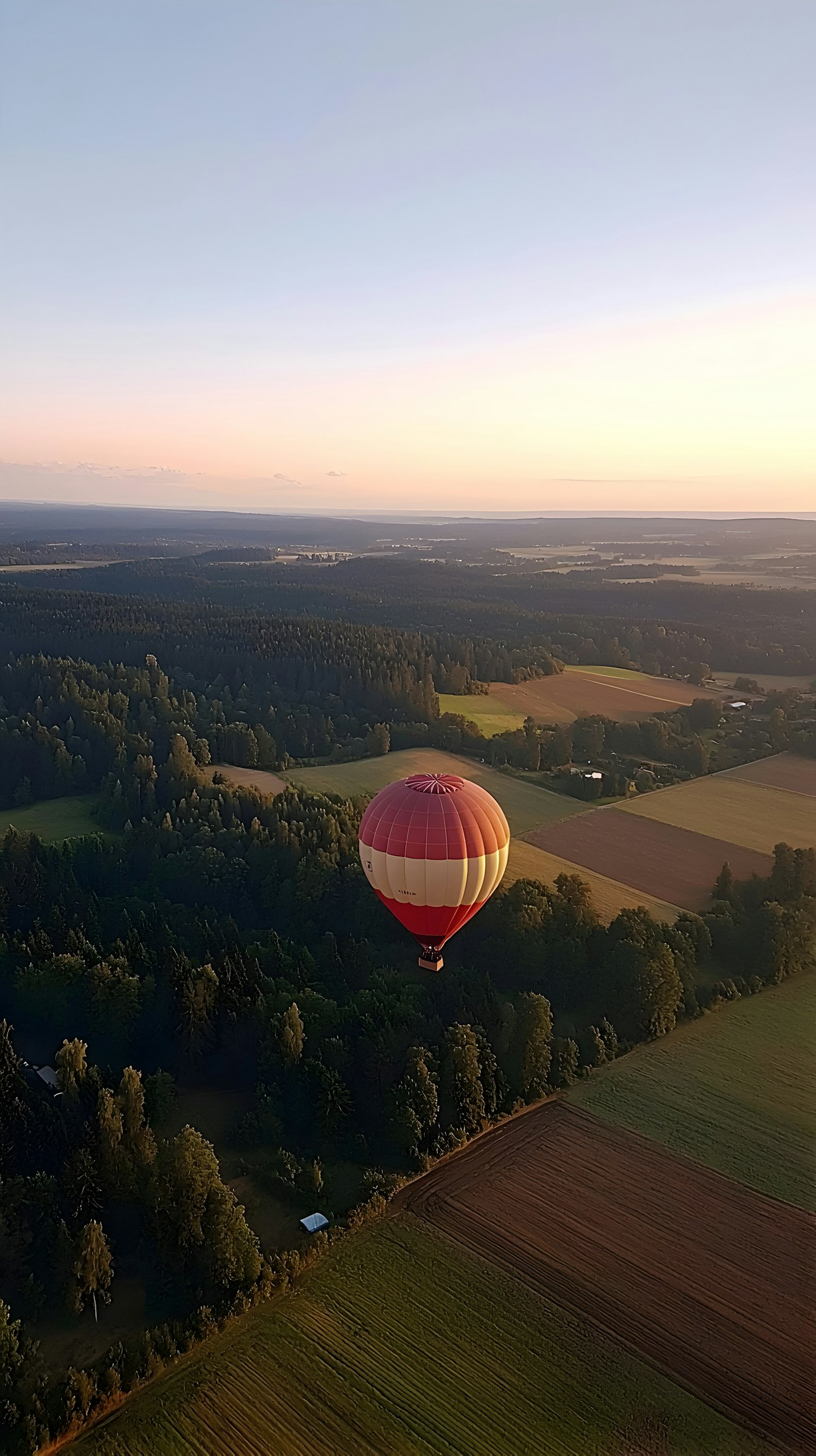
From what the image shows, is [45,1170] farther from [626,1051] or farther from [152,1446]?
[626,1051]

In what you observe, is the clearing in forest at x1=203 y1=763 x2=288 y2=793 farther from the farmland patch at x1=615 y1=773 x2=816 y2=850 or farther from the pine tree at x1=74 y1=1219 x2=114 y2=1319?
the pine tree at x1=74 y1=1219 x2=114 y2=1319

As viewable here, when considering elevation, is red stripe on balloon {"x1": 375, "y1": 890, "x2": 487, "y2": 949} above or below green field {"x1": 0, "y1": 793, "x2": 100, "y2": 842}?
above

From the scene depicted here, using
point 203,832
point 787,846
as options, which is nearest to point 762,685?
point 787,846

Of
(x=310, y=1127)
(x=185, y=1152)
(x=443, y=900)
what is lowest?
(x=310, y=1127)

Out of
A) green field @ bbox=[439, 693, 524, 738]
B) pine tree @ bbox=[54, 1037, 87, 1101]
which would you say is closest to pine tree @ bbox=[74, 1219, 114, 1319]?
pine tree @ bbox=[54, 1037, 87, 1101]

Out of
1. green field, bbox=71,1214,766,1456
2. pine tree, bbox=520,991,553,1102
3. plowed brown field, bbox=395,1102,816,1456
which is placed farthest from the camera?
pine tree, bbox=520,991,553,1102

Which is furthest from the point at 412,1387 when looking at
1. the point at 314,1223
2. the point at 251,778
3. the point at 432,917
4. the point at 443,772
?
the point at 251,778
